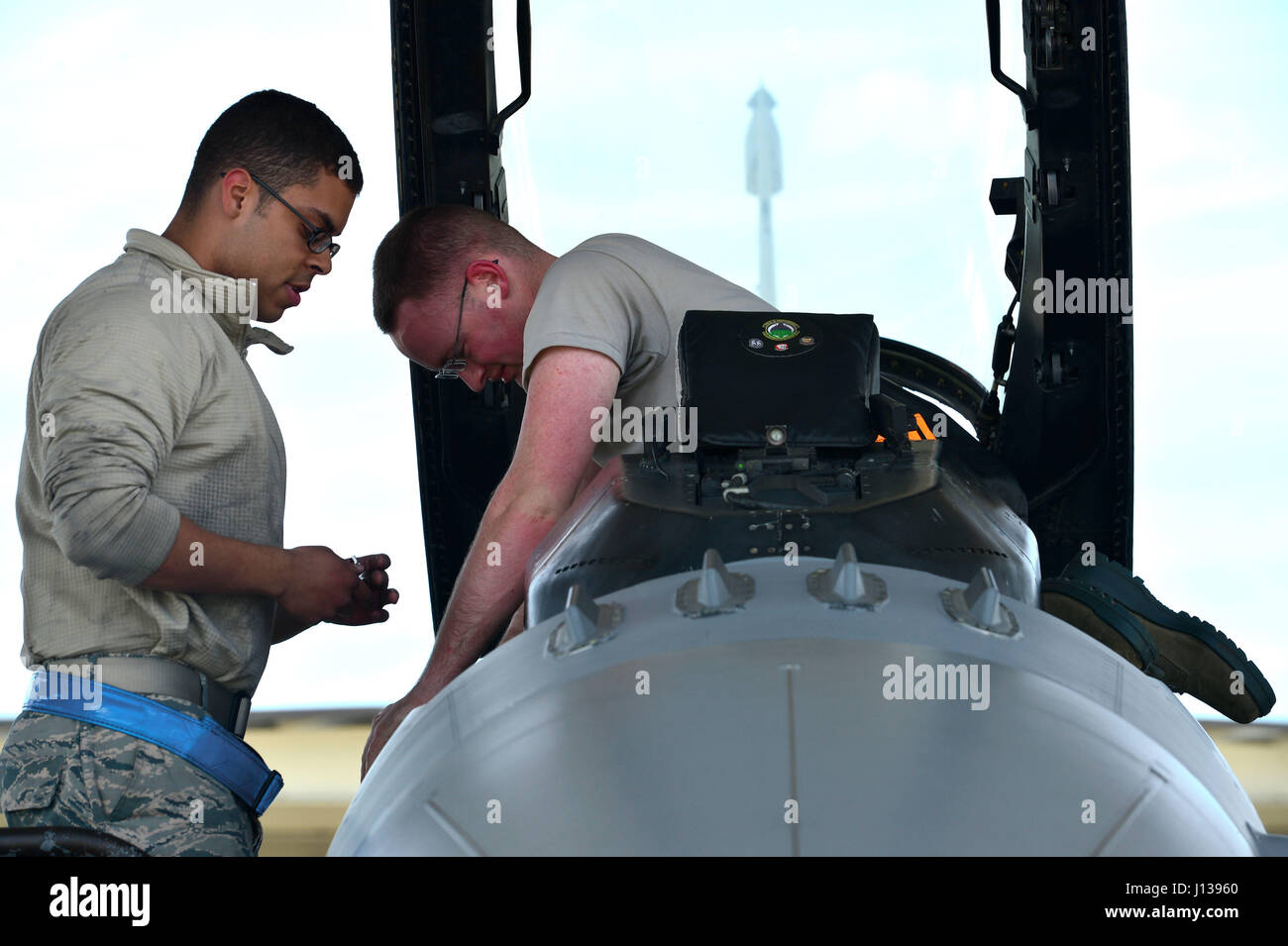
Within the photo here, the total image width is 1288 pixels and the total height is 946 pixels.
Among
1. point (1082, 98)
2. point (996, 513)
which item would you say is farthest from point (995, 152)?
point (996, 513)

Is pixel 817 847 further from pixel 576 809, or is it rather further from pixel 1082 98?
pixel 1082 98

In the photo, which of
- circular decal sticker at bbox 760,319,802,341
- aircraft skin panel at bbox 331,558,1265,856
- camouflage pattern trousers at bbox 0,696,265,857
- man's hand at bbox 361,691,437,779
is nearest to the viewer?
aircraft skin panel at bbox 331,558,1265,856

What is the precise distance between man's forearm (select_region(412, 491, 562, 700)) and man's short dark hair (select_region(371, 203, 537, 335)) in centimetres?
65

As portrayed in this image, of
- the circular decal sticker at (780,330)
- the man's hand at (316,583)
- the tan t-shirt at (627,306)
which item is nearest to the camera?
the circular decal sticker at (780,330)

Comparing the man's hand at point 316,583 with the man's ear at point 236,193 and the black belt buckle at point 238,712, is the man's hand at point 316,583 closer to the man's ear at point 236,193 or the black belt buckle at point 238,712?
the black belt buckle at point 238,712

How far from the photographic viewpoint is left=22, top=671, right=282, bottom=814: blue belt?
202 centimetres

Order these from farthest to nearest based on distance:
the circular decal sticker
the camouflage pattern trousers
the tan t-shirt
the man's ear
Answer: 1. the man's ear
2. the tan t-shirt
3. the camouflage pattern trousers
4. the circular decal sticker

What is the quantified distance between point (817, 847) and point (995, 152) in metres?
2.41

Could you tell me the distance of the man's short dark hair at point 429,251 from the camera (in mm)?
2486

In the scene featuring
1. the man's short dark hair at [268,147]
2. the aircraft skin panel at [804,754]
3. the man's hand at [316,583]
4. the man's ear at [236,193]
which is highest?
the man's short dark hair at [268,147]

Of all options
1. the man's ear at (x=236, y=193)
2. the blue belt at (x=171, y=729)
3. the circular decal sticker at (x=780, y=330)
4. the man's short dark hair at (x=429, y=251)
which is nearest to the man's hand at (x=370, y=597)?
the blue belt at (x=171, y=729)

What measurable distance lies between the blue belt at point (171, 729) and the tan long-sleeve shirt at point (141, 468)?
88 mm

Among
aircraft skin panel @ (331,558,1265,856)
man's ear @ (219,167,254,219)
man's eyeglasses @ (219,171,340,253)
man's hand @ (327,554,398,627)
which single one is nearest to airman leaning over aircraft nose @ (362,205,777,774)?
man's eyeglasses @ (219,171,340,253)

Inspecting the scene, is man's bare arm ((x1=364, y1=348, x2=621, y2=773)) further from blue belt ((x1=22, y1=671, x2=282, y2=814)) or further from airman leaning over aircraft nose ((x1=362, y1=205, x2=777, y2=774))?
blue belt ((x1=22, y1=671, x2=282, y2=814))
